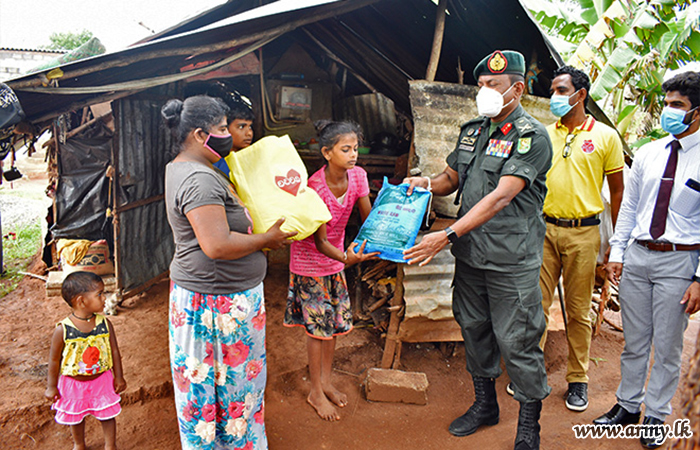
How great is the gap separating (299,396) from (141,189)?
3369 mm

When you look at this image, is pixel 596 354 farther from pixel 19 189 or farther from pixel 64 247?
pixel 19 189

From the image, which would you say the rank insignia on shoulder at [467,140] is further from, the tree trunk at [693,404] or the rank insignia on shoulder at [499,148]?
the tree trunk at [693,404]

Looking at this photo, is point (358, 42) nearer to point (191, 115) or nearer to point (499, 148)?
point (499, 148)

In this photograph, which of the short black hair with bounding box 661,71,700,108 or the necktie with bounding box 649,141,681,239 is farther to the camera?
the necktie with bounding box 649,141,681,239

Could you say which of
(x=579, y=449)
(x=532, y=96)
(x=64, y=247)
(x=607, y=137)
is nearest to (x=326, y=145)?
(x=607, y=137)

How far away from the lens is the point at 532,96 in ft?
13.5

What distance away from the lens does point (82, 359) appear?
8.05 ft

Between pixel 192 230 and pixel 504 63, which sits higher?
pixel 504 63

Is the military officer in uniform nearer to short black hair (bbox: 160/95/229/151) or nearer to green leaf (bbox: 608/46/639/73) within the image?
short black hair (bbox: 160/95/229/151)

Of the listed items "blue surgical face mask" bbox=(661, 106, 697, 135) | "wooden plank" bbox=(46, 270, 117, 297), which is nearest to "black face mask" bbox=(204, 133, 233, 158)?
"blue surgical face mask" bbox=(661, 106, 697, 135)

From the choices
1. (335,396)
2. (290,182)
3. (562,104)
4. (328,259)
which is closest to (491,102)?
(562,104)

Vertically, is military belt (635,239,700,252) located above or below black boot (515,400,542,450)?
above

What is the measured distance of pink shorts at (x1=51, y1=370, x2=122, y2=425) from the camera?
2.46 meters

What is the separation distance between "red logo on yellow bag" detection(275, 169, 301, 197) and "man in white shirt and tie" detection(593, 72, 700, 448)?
226 cm
